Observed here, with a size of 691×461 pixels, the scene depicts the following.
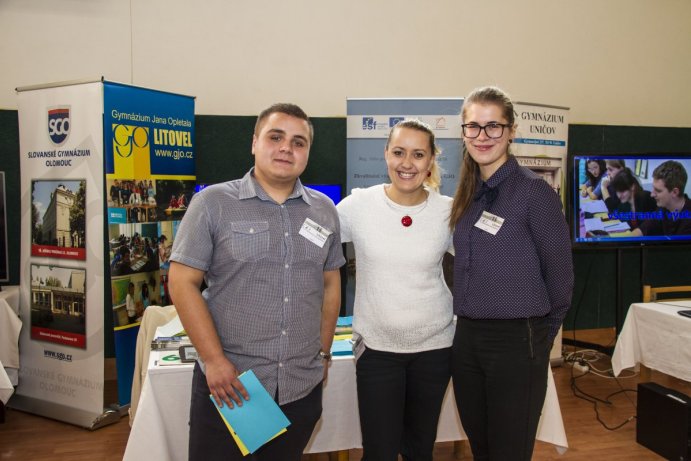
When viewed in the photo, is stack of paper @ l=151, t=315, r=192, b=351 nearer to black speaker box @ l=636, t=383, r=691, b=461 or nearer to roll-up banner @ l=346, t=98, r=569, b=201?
roll-up banner @ l=346, t=98, r=569, b=201

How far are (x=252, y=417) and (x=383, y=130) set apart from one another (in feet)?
9.24

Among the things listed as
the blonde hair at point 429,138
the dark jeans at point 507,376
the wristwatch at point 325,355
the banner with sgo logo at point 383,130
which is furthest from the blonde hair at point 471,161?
the banner with sgo logo at point 383,130

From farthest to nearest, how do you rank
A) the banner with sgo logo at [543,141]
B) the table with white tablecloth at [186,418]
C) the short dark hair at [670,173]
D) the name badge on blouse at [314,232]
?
the short dark hair at [670,173]
the banner with sgo logo at [543,141]
the table with white tablecloth at [186,418]
the name badge on blouse at [314,232]

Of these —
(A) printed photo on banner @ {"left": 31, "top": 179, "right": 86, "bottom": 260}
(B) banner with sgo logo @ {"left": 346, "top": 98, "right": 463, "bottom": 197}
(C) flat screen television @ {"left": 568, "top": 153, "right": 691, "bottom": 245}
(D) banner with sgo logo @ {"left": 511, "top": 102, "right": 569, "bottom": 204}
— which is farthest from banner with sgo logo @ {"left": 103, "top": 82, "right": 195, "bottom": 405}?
(C) flat screen television @ {"left": 568, "top": 153, "right": 691, "bottom": 245}

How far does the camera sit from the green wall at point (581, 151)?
3.90 metres

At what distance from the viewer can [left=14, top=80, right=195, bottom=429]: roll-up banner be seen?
307 cm

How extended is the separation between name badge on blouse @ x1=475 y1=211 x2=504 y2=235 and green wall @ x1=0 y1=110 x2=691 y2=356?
108 inches

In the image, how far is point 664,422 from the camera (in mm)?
2658

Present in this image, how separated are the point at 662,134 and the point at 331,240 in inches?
182

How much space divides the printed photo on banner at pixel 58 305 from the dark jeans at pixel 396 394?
7.37ft

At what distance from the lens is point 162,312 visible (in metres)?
2.63

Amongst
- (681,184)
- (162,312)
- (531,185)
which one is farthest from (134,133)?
(681,184)

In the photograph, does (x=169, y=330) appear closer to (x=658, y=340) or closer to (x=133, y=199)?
(x=133, y=199)

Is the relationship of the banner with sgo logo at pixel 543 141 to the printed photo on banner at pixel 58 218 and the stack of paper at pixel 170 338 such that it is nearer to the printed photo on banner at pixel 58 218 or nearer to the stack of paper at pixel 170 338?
the stack of paper at pixel 170 338
